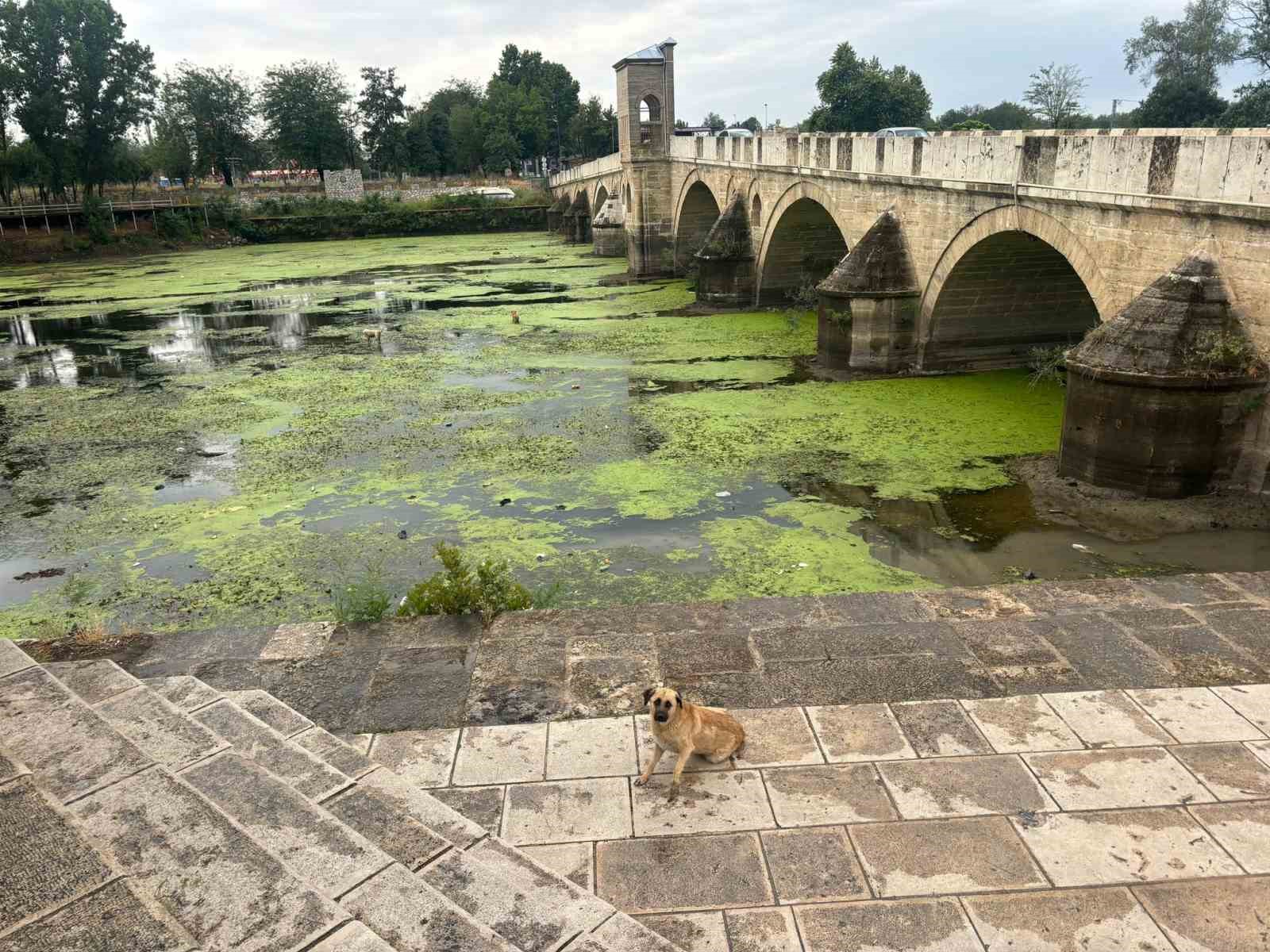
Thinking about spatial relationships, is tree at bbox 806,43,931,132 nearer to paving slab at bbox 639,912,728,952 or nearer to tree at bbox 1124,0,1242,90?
tree at bbox 1124,0,1242,90

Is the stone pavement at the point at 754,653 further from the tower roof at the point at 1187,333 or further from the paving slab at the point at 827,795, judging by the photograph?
the tower roof at the point at 1187,333

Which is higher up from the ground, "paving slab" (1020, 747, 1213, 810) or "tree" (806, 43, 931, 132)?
"tree" (806, 43, 931, 132)

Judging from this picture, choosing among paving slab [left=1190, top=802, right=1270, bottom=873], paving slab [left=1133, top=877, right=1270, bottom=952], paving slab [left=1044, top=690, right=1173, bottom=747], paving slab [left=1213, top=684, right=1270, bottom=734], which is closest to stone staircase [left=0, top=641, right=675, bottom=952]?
paving slab [left=1133, top=877, right=1270, bottom=952]

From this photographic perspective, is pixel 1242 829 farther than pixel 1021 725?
No

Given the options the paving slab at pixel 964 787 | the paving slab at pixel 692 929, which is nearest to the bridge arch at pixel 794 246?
the paving slab at pixel 964 787

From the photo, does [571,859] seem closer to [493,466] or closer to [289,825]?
[289,825]

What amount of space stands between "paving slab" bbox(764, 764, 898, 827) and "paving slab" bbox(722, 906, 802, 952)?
0.47 meters

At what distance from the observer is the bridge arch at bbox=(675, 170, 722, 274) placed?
94.9 ft

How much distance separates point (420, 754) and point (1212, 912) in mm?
3027

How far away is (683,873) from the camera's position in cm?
328

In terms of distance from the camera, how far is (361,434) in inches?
481

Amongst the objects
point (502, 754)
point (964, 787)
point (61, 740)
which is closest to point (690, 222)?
point (502, 754)

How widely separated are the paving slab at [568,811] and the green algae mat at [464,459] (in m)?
3.38

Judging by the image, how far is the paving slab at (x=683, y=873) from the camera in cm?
315
